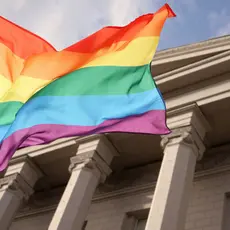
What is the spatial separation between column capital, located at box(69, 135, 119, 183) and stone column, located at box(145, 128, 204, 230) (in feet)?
10.0

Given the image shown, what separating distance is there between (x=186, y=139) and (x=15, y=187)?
7.33 m

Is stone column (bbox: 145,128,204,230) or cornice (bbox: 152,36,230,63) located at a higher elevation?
cornice (bbox: 152,36,230,63)

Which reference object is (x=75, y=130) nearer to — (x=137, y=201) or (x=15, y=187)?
(x=137, y=201)

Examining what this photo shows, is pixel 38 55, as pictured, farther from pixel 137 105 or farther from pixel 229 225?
pixel 229 225

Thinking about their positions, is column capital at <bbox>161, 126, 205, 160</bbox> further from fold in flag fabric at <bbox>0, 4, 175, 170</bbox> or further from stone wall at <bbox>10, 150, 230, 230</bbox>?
fold in flag fabric at <bbox>0, 4, 175, 170</bbox>

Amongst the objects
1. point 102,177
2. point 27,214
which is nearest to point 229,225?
point 102,177

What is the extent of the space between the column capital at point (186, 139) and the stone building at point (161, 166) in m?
0.03

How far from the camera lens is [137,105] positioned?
1084cm

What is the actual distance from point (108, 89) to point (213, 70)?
232 inches

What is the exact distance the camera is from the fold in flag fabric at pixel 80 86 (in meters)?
10.8

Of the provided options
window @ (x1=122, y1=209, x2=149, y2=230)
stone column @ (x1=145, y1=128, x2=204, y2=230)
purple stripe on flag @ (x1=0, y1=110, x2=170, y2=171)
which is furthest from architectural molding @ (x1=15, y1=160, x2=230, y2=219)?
purple stripe on flag @ (x1=0, y1=110, x2=170, y2=171)

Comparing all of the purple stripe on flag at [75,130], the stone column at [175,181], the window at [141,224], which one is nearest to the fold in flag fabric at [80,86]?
Answer: the purple stripe on flag at [75,130]

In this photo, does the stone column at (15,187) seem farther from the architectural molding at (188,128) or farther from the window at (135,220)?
the architectural molding at (188,128)

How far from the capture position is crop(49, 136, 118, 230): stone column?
1486 centimetres
